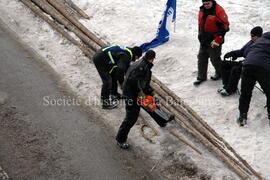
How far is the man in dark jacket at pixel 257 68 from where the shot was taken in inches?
256

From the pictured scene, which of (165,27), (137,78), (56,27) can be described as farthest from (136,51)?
(56,27)

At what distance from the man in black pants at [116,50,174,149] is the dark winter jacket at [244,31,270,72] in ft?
6.62

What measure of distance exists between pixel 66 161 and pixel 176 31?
241 inches

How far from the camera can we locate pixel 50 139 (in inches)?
265

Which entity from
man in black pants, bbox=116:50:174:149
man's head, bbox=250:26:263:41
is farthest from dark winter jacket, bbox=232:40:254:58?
man in black pants, bbox=116:50:174:149

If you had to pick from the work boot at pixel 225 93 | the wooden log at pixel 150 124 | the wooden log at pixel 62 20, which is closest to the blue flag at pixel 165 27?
the wooden log at pixel 62 20

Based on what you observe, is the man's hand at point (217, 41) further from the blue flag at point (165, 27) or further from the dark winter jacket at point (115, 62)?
the blue flag at point (165, 27)

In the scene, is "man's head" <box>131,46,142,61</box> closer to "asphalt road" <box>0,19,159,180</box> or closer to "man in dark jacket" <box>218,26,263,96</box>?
"asphalt road" <box>0,19,159,180</box>

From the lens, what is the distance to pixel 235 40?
32.2 feet

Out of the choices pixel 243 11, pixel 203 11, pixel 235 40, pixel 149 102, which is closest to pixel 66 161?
pixel 149 102

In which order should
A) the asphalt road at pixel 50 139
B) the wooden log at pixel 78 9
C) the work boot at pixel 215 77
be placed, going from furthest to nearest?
the wooden log at pixel 78 9 → the work boot at pixel 215 77 → the asphalt road at pixel 50 139

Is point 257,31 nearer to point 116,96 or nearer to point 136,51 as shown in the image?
point 136,51

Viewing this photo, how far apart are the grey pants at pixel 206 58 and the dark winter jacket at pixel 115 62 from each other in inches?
77.5

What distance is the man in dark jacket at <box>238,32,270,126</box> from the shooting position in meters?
6.49
